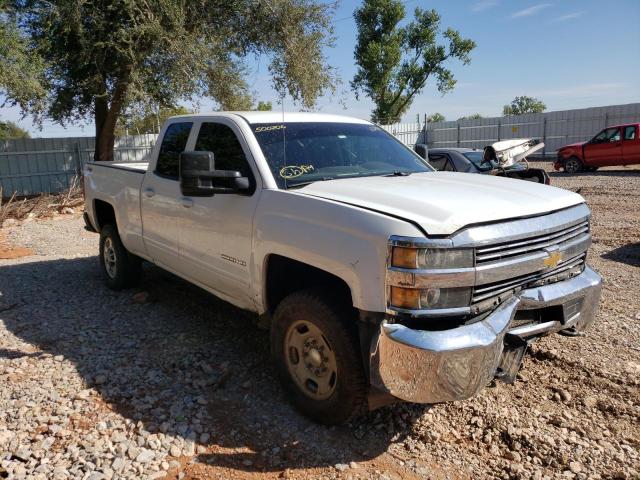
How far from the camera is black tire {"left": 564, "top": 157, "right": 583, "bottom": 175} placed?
64.3 ft

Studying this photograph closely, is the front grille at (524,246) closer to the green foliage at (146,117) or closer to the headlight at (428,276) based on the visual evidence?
the headlight at (428,276)

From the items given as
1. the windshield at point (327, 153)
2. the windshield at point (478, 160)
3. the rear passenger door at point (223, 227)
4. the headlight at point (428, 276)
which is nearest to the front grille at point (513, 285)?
the headlight at point (428, 276)

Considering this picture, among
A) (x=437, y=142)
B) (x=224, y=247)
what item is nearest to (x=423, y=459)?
(x=224, y=247)

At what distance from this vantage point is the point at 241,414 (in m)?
3.46

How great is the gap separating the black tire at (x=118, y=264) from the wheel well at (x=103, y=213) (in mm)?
159

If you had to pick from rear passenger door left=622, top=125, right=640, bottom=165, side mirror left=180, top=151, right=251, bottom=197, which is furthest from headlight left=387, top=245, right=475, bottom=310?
rear passenger door left=622, top=125, right=640, bottom=165

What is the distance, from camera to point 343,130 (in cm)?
436

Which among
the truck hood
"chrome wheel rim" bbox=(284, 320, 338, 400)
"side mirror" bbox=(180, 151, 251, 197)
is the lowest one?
"chrome wheel rim" bbox=(284, 320, 338, 400)

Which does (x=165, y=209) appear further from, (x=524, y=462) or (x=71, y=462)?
(x=524, y=462)

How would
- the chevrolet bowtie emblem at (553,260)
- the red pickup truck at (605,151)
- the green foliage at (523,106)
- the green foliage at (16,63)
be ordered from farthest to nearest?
the green foliage at (523,106)
the red pickup truck at (605,151)
the green foliage at (16,63)
the chevrolet bowtie emblem at (553,260)

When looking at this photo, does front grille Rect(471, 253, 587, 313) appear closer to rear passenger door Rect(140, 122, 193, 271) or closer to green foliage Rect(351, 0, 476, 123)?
rear passenger door Rect(140, 122, 193, 271)

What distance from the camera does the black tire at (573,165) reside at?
64.3 feet

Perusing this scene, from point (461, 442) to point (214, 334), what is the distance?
2.48 m

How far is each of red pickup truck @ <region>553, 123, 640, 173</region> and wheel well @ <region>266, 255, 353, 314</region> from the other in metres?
18.8
